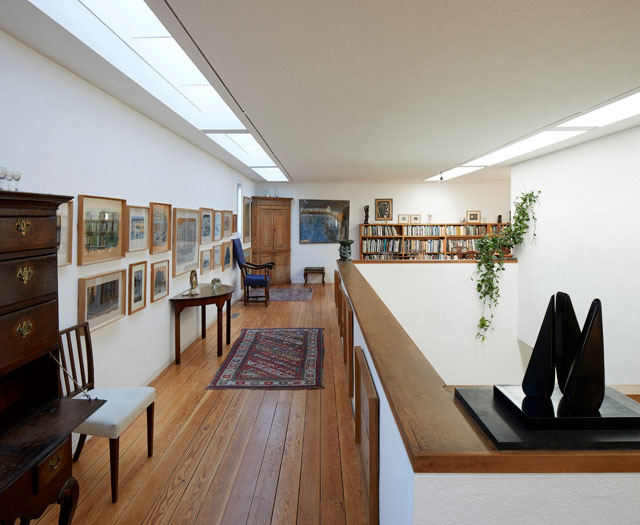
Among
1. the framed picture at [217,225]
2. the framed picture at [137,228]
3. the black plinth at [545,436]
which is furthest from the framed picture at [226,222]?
the black plinth at [545,436]

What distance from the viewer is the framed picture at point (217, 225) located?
5441 mm

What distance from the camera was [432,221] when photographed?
29.5 feet

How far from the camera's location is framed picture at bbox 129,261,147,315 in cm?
308

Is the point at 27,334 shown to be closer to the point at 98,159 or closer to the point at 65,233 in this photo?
the point at 65,233

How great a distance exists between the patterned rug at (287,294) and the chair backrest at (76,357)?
492cm

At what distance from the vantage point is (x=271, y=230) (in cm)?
856

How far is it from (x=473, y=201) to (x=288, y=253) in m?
4.85

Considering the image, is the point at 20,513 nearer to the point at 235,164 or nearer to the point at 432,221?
the point at 235,164

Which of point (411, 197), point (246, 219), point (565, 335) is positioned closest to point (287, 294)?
point (246, 219)

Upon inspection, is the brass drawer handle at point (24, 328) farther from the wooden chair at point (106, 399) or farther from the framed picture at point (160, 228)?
the framed picture at point (160, 228)

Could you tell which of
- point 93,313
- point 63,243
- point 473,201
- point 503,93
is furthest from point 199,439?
point 473,201

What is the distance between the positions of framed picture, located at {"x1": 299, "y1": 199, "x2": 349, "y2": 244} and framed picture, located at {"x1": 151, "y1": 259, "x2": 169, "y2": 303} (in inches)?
214

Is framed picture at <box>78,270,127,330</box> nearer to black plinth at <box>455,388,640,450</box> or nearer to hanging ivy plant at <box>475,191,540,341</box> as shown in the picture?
black plinth at <box>455,388,640,450</box>

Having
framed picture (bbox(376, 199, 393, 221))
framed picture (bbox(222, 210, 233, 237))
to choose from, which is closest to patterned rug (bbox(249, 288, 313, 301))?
framed picture (bbox(222, 210, 233, 237))
